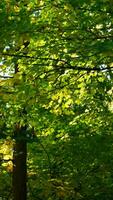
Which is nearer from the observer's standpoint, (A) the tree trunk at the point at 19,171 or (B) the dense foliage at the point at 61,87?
(B) the dense foliage at the point at 61,87

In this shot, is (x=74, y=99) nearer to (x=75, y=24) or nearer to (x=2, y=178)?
(x=75, y=24)

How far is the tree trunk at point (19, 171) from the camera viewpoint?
13.6 metres

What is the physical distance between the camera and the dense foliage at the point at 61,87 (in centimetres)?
792

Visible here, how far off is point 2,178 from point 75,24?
27.2 ft

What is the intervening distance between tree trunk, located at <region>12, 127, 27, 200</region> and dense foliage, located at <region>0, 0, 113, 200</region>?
293 millimetres

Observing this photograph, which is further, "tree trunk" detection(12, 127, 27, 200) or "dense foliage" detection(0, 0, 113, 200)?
"tree trunk" detection(12, 127, 27, 200)

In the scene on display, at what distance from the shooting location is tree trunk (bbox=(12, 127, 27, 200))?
13648 mm

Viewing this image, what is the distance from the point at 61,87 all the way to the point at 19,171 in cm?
538

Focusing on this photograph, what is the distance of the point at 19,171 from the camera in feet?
45.6

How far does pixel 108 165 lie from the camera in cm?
1454

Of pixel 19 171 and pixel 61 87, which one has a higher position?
pixel 61 87

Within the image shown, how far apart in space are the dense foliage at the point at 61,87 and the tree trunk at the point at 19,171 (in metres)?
0.29

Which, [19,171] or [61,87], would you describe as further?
[19,171]

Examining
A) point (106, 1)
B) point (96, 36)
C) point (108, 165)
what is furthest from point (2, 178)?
point (106, 1)
